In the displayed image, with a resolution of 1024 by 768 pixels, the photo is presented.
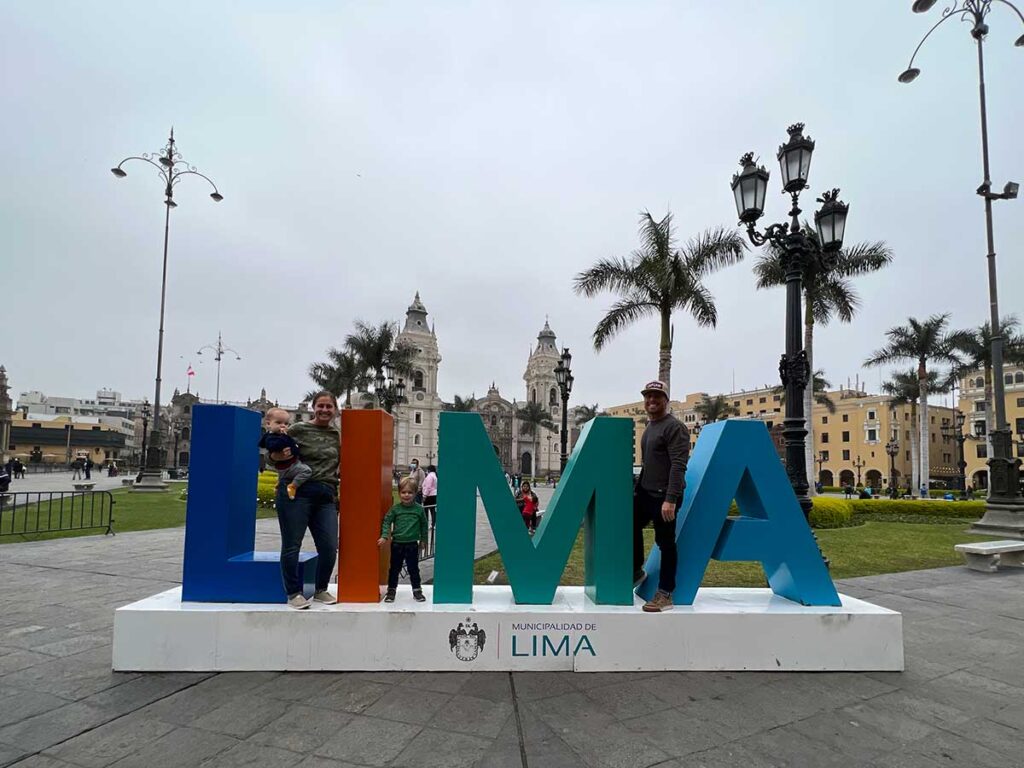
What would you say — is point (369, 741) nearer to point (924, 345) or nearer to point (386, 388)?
point (386, 388)

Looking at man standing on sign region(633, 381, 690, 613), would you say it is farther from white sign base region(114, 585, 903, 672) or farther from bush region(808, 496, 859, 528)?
bush region(808, 496, 859, 528)

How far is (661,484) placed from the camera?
5.12 metres

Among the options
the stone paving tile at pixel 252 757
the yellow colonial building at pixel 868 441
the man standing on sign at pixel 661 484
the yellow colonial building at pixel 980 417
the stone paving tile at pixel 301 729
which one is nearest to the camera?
the stone paving tile at pixel 252 757

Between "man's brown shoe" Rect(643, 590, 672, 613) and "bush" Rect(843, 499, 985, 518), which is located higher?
"man's brown shoe" Rect(643, 590, 672, 613)

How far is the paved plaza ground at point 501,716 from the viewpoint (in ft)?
10.8

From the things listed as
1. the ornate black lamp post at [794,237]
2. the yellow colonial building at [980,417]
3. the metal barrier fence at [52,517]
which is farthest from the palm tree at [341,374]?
the yellow colonial building at [980,417]

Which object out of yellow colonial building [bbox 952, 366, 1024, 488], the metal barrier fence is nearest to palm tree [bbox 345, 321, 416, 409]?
the metal barrier fence

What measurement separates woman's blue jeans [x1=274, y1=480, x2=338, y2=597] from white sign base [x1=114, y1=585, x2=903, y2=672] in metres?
0.29

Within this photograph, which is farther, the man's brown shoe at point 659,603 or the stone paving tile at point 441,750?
the man's brown shoe at point 659,603

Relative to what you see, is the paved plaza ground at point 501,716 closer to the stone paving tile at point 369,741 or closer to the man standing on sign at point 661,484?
the stone paving tile at point 369,741

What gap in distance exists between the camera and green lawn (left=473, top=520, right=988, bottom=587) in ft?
29.8

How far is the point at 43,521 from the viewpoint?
589 inches

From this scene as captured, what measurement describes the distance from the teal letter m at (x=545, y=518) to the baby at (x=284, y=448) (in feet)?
3.80

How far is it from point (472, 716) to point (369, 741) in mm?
692
